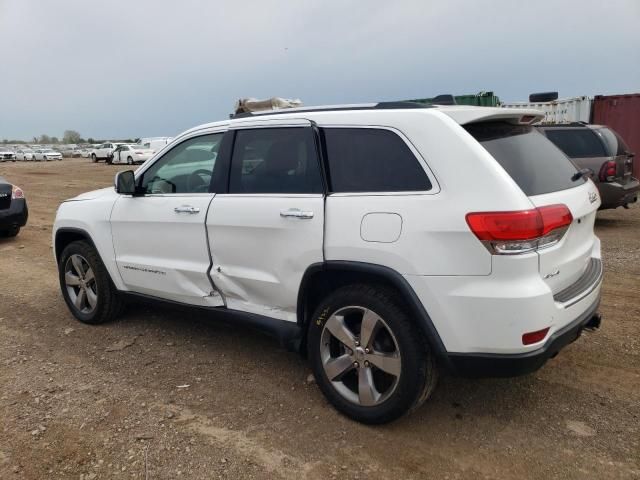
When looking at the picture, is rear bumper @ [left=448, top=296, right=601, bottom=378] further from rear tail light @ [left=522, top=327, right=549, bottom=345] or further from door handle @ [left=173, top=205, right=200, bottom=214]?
door handle @ [left=173, top=205, right=200, bottom=214]

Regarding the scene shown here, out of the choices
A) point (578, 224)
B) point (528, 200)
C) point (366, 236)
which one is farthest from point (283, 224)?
point (578, 224)

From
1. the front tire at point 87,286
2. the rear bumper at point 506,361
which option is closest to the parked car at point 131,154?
the front tire at point 87,286

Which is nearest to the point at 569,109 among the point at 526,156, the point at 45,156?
the point at 526,156

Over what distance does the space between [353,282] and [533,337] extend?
39.5 inches

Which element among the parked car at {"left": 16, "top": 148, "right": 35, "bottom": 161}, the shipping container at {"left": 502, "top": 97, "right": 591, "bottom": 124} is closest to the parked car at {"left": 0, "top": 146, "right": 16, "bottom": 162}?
the parked car at {"left": 16, "top": 148, "right": 35, "bottom": 161}

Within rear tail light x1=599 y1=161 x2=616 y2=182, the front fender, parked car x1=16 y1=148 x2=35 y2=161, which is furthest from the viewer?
parked car x1=16 y1=148 x2=35 y2=161

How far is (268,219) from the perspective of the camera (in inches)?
129

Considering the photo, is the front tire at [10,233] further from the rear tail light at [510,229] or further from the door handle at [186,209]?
the rear tail light at [510,229]

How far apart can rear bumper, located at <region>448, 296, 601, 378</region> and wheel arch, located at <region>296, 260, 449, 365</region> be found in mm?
87

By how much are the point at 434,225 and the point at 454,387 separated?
4.57ft

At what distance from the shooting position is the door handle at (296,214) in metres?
3.10

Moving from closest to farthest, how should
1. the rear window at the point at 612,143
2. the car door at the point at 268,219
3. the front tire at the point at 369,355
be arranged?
the front tire at the point at 369,355
the car door at the point at 268,219
the rear window at the point at 612,143

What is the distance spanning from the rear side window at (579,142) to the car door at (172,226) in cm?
707

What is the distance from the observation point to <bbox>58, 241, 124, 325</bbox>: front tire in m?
4.58
